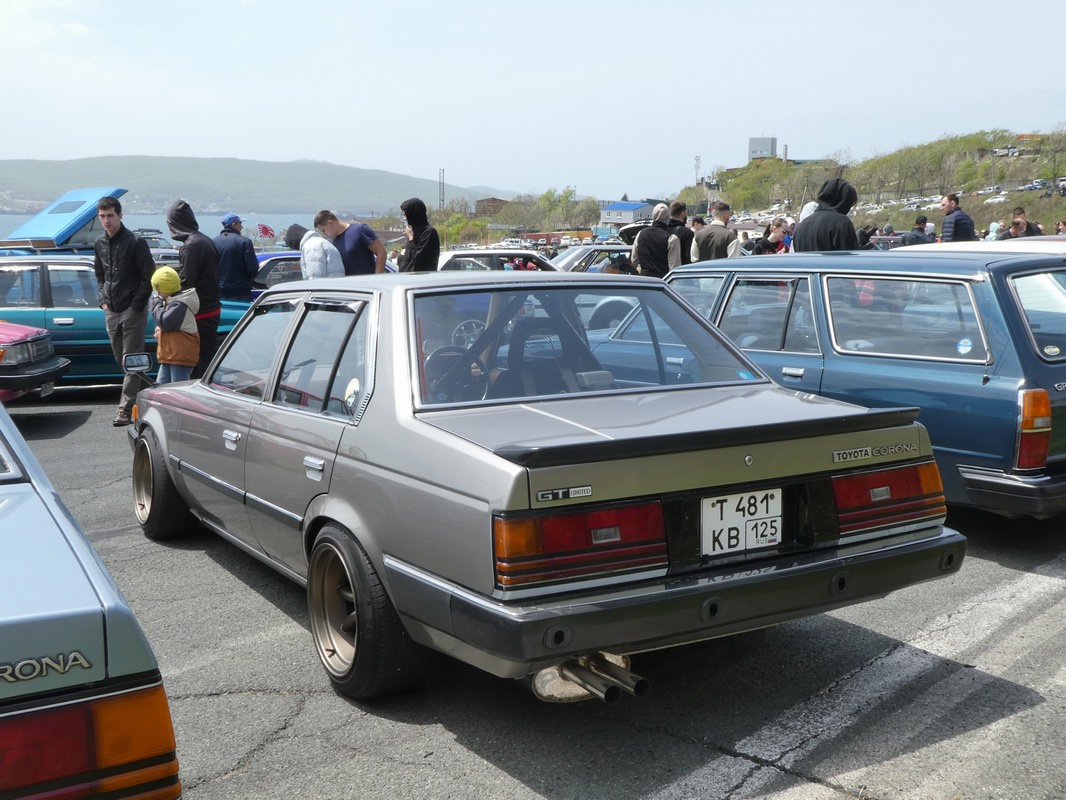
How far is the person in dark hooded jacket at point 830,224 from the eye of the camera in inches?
340

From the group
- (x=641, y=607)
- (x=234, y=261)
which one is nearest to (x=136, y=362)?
(x=641, y=607)

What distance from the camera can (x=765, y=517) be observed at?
3.27m

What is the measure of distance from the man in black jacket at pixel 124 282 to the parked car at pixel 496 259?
4.35 metres

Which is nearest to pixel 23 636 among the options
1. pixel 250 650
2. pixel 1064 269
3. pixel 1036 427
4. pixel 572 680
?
pixel 572 680

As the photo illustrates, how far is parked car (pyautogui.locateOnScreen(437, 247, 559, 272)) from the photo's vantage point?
44.8 feet

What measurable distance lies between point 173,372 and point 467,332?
5.07 meters

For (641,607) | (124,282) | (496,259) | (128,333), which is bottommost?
(641,607)

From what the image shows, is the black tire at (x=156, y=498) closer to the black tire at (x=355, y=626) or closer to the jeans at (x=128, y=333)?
the black tire at (x=355, y=626)

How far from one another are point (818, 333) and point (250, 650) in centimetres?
380

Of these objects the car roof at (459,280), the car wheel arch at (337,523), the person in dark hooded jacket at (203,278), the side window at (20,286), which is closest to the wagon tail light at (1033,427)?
the car roof at (459,280)

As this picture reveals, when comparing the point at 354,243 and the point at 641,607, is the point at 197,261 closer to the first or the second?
the point at 354,243

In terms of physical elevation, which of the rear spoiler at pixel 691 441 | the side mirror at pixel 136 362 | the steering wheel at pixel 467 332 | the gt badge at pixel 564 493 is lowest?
the gt badge at pixel 564 493

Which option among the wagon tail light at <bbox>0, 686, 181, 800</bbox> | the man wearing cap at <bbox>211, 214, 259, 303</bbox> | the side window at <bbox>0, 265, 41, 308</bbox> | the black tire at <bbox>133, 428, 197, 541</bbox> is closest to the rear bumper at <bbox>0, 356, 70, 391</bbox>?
the side window at <bbox>0, 265, 41, 308</bbox>

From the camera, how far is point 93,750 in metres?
1.73
